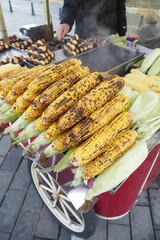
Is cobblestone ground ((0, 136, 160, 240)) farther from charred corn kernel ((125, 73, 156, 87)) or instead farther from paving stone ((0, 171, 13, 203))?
charred corn kernel ((125, 73, 156, 87))

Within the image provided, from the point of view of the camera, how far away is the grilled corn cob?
114 centimetres

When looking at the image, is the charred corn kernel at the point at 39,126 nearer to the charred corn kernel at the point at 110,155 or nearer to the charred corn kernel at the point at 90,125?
the charred corn kernel at the point at 90,125

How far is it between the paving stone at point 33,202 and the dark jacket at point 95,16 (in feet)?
11.5

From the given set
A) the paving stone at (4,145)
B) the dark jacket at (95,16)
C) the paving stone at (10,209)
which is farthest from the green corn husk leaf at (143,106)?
the dark jacket at (95,16)

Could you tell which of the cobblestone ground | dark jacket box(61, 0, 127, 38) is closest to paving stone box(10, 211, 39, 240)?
the cobblestone ground

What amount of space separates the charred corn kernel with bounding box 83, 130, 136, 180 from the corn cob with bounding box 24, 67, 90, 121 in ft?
1.79

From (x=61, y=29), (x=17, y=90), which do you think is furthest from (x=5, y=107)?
(x=61, y=29)

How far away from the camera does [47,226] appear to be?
2.22m

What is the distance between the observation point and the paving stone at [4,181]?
2.57 metres

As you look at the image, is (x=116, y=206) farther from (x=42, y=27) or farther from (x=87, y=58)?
(x=42, y=27)

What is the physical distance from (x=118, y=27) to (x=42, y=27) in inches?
80.2

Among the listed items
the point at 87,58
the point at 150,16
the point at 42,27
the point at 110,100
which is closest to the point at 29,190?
the point at 110,100

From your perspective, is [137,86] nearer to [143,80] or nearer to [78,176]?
[143,80]

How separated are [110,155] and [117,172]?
0.12 meters
